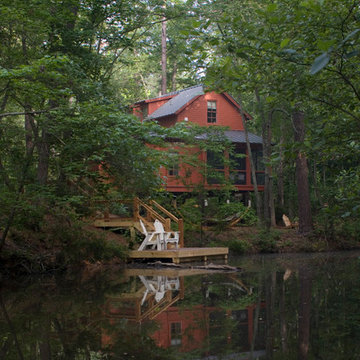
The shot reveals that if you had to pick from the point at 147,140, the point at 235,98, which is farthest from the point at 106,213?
the point at 235,98

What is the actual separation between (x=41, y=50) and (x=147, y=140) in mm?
4745

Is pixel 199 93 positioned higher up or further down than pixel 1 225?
higher up

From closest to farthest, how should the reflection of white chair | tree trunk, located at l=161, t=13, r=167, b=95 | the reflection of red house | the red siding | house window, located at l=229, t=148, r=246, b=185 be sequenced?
the reflection of red house, the reflection of white chair, house window, located at l=229, t=148, r=246, b=185, the red siding, tree trunk, located at l=161, t=13, r=167, b=95

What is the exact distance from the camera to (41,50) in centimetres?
1494

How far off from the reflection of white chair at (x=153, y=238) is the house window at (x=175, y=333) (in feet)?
34.0

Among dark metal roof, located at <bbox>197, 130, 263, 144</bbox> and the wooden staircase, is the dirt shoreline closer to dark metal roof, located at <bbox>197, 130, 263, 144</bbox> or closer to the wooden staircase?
the wooden staircase

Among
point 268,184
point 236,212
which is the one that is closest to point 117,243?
point 236,212

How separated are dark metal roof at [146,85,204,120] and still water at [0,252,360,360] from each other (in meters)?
18.2

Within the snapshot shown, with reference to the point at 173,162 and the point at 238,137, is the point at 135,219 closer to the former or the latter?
the point at 173,162

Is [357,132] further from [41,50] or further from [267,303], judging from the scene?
[41,50]

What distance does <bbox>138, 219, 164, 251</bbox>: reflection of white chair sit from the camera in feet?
53.9

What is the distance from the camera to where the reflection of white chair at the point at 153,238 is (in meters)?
16.4

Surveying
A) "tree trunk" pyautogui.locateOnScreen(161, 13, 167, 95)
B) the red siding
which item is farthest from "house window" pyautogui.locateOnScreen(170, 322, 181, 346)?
"tree trunk" pyautogui.locateOnScreen(161, 13, 167, 95)

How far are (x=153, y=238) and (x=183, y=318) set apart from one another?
34.7ft
